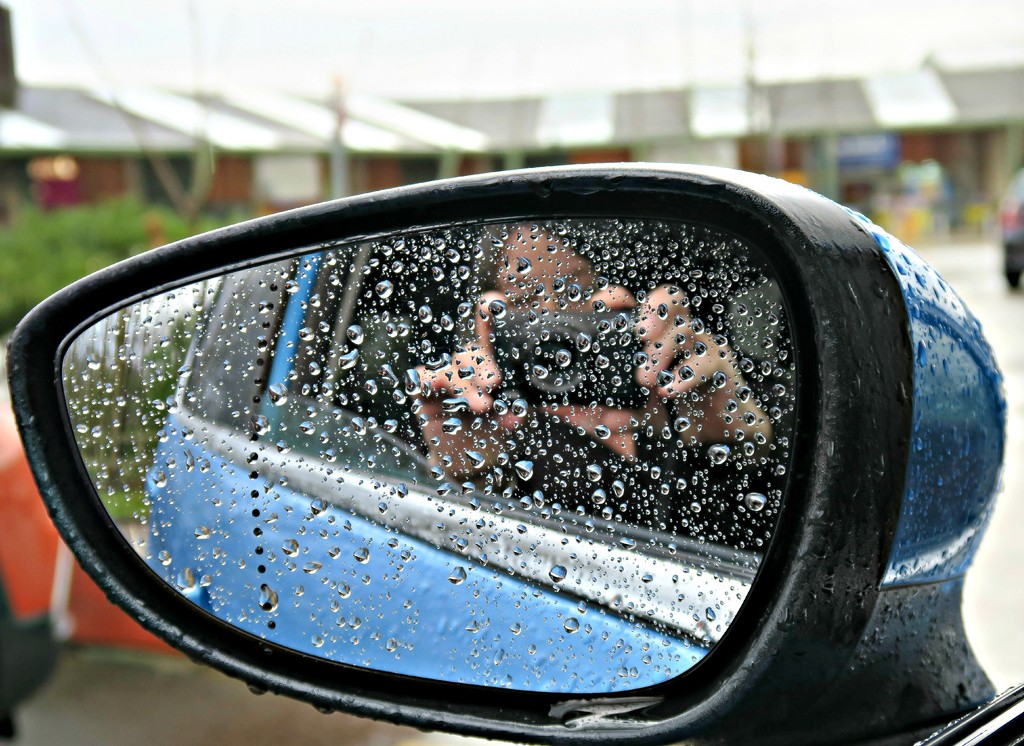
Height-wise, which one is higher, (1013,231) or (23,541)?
(23,541)

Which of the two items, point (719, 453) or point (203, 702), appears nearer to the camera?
point (719, 453)

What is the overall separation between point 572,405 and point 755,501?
7.4 inches

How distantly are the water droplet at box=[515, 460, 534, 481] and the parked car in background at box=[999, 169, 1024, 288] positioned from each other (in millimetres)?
14999

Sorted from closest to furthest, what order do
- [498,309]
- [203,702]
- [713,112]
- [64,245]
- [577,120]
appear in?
1. [498,309]
2. [203,702]
3. [64,245]
4. [713,112]
5. [577,120]

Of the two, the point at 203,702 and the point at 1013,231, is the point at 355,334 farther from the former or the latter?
the point at 1013,231

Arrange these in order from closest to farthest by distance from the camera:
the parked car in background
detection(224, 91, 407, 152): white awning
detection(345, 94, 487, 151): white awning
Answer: the parked car in background, detection(224, 91, 407, 152): white awning, detection(345, 94, 487, 151): white awning

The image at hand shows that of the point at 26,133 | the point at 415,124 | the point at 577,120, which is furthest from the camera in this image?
the point at 577,120

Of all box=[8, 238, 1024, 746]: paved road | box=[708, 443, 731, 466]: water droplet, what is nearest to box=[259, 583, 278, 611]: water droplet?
box=[708, 443, 731, 466]: water droplet

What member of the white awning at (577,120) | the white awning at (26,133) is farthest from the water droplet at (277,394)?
the white awning at (577,120)

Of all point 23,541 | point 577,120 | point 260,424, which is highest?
point 260,424

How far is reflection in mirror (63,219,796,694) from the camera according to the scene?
94cm

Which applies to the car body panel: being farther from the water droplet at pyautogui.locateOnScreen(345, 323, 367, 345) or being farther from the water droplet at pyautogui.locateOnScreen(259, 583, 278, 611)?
the water droplet at pyautogui.locateOnScreen(259, 583, 278, 611)

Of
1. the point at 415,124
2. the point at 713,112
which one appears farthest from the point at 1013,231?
the point at 415,124

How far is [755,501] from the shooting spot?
90 cm
